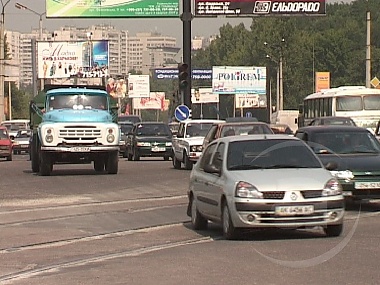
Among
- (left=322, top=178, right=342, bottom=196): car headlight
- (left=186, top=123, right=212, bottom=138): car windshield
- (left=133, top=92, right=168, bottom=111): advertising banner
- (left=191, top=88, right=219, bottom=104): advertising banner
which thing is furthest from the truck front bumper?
(left=133, top=92, right=168, bottom=111): advertising banner

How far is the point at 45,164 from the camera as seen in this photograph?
3244 cm

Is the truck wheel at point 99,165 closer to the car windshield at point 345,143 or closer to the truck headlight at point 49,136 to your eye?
the truck headlight at point 49,136

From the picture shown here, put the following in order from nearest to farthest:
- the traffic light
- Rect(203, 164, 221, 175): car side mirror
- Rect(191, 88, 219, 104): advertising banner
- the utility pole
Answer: Rect(203, 164, 221, 175): car side mirror
the traffic light
the utility pole
Rect(191, 88, 219, 104): advertising banner

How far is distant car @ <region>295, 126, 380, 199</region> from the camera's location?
1912 cm

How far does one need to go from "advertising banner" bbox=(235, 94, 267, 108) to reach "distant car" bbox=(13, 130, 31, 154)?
57822 mm

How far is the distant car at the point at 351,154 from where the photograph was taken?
19.1m

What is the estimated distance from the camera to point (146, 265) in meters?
12.7

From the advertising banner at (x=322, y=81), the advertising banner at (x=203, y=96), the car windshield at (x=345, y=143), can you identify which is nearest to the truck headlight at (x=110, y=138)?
the car windshield at (x=345, y=143)

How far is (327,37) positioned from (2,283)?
12182cm

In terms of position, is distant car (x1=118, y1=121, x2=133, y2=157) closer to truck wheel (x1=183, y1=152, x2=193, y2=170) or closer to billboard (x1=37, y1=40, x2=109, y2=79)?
truck wheel (x1=183, y1=152, x2=193, y2=170)

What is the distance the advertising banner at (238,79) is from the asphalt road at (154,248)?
261 ft

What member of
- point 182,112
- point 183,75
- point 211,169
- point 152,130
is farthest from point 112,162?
point 211,169

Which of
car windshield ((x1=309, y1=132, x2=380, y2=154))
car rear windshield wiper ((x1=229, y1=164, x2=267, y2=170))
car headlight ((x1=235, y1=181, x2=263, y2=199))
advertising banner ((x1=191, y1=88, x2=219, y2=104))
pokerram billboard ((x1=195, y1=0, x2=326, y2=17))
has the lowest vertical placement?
car headlight ((x1=235, y1=181, x2=263, y2=199))

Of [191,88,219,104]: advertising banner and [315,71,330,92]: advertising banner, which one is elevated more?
[315,71,330,92]: advertising banner
